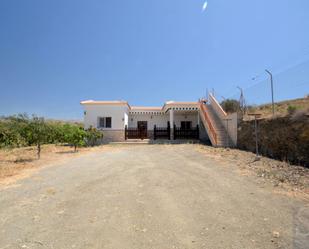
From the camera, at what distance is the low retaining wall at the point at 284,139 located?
955 centimetres

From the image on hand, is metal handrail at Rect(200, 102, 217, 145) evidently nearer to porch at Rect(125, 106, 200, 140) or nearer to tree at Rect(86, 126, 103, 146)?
porch at Rect(125, 106, 200, 140)

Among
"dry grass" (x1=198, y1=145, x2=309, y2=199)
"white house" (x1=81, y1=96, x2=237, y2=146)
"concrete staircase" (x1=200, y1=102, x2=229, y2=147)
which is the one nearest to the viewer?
"dry grass" (x1=198, y1=145, x2=309, y2=199)

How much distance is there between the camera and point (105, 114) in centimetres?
2248

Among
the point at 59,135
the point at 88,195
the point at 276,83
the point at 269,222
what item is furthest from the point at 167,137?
the point at 269,222

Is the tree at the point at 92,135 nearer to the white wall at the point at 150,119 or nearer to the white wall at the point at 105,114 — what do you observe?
the white wall at the point at 105,114

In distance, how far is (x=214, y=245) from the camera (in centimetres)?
332

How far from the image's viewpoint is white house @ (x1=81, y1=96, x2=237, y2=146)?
2080 cm

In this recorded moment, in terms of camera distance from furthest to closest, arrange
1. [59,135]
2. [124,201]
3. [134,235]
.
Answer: [59,135], [124,201], [134,235]

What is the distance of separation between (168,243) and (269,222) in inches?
77.4

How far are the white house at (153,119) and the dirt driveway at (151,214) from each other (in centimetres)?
1202

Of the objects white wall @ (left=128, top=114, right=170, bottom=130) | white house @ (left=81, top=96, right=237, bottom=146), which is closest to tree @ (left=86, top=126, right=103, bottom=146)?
white house @ (left=81, top=96, right=237, bottom=146)

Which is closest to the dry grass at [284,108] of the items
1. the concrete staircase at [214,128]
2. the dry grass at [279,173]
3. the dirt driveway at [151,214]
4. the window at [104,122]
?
the concrete staircase at [214,128]

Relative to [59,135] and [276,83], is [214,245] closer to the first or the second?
[276,83]

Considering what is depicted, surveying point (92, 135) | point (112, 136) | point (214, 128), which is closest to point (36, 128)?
point (92, 135)
